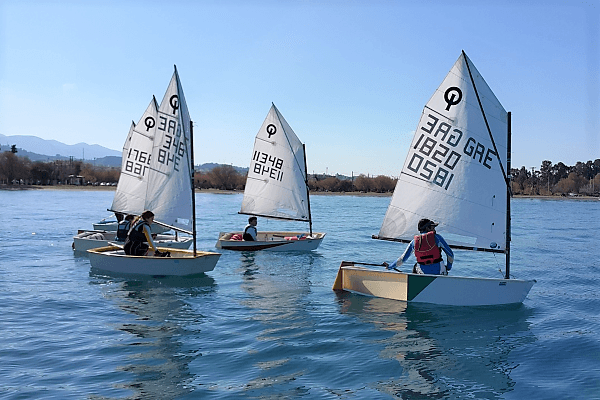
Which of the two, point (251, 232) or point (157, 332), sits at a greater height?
point (251, 232)

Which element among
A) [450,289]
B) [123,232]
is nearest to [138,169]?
[123,232]

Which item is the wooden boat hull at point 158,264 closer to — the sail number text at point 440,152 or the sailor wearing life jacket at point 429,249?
the sailor wearing life jacket at point 429,249

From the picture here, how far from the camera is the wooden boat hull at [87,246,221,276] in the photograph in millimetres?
18289

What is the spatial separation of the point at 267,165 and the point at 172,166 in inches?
326

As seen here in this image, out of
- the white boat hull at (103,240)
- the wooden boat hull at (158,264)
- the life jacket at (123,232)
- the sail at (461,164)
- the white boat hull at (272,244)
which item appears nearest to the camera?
the sail at (461,164)

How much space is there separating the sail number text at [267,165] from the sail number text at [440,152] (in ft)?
45.8

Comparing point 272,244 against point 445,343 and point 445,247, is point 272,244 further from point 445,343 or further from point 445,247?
point 445,343

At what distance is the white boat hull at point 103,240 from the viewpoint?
78.4 feet

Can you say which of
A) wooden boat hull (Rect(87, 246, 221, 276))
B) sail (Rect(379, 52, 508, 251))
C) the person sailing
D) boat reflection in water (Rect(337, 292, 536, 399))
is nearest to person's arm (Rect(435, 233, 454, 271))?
sail (Rect(379, 52, 508, 251))

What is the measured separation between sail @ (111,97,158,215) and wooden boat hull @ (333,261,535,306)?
16.4m

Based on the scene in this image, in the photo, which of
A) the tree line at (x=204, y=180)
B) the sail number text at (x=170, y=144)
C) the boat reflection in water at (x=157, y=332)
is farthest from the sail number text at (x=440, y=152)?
the tree line at (x=204, y=180)

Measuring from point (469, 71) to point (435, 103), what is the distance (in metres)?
1.27

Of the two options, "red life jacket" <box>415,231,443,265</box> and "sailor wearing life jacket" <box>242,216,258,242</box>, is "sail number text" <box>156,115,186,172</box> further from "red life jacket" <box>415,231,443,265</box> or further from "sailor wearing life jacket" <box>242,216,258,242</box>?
"red life jacket" <box>415,231,443,265</box>

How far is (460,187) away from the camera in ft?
49.3
